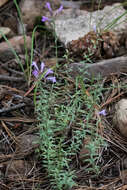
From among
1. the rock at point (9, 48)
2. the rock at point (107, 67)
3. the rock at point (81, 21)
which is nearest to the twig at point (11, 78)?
the rock at point (9, 48)

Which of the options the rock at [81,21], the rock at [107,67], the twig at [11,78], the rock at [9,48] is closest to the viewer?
the rock at [107,67]

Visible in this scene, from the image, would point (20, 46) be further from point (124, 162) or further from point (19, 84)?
point (124, 162)

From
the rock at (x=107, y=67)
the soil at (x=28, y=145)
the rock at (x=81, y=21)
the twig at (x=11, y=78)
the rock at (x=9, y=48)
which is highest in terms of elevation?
the rock at (x=81, y=21)

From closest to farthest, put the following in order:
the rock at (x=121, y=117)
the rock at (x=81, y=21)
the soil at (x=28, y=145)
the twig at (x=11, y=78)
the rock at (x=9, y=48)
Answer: the soil at (x=28, y=145) < the rock at (x=121, y=117) < the twig at (x=11, y=78) < the rock at (x=9, y=48) < the rock at (x=81, y=21)

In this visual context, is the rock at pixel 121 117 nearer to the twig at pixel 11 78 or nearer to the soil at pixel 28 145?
the soil at pixel 28 145

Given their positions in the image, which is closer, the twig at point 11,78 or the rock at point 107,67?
the rock at point 107,67

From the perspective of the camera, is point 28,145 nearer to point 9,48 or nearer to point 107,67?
point 107,67

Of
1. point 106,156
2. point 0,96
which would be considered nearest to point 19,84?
point 0,96
